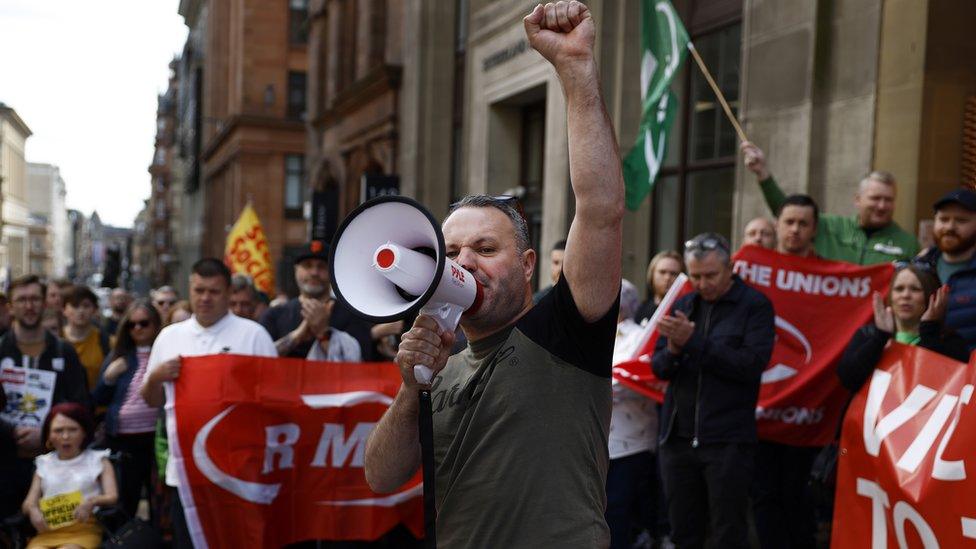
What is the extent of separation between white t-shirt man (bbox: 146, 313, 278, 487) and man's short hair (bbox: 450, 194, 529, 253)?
343 cm

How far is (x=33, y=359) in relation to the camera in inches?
245

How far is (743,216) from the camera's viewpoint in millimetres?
8047

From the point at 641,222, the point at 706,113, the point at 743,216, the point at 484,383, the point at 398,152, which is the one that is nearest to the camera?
the point at 484,383

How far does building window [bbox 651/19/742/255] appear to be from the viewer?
9.12 m

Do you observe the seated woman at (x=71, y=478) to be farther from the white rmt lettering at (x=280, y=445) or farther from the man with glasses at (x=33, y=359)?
the white rmt lettering at (x=280, y=445)

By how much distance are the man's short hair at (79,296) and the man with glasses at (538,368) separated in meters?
5.96

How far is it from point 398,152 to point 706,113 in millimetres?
9788

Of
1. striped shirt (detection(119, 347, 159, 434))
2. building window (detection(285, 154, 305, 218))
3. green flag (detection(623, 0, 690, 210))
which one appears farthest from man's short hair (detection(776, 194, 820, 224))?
building window (detection(285, 154, 305, 218))

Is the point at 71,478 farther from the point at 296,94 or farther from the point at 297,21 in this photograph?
the point at 297,21

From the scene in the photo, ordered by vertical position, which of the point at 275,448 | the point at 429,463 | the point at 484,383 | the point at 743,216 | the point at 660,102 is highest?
the point at 660,102

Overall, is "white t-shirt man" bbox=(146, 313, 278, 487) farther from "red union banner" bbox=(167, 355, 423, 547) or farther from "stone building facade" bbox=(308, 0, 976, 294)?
"stone building facade" bbox=(308, 0, 976, 294)

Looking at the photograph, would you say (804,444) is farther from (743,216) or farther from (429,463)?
(429,463)

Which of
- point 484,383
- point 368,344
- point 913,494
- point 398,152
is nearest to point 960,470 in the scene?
point 913,494

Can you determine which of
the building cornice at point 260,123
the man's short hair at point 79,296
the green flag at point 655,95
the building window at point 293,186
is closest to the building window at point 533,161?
the green flag at point 655,95
